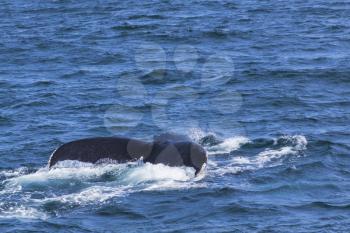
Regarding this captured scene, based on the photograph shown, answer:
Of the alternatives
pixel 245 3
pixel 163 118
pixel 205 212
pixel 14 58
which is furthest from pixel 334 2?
pixel 205 212

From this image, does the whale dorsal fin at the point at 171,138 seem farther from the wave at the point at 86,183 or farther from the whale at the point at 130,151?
the wave at the point at 86,183

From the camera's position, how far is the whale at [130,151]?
1930cm

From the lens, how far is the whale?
19.3 m

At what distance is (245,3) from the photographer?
5000 centimetres

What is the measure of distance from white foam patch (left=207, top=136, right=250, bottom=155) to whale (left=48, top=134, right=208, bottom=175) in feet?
10.2

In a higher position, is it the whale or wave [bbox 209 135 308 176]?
the whale

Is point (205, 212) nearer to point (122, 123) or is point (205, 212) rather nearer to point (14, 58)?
point (122, 123)

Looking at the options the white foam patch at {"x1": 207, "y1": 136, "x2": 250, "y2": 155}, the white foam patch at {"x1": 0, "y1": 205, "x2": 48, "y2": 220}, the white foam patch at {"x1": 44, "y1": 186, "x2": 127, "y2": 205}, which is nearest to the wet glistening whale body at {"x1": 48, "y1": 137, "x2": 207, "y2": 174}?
the white foam patch at {"x1": 44, "y1": 186, "x2": 127, "y2": 205}

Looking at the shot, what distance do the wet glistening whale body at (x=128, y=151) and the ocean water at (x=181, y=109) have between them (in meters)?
0.24

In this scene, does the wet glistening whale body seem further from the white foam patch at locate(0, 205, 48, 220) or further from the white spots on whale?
the white foam patch at locate(0, 205, 48, 220)

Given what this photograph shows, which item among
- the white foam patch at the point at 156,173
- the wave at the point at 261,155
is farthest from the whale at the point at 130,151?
the wave at the point at 261,155

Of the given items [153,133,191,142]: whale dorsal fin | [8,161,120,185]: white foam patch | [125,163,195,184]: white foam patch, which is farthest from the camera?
[8,161,120,185]: white foam patch

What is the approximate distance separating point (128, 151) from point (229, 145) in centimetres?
431

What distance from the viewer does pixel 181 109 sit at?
2903cm
